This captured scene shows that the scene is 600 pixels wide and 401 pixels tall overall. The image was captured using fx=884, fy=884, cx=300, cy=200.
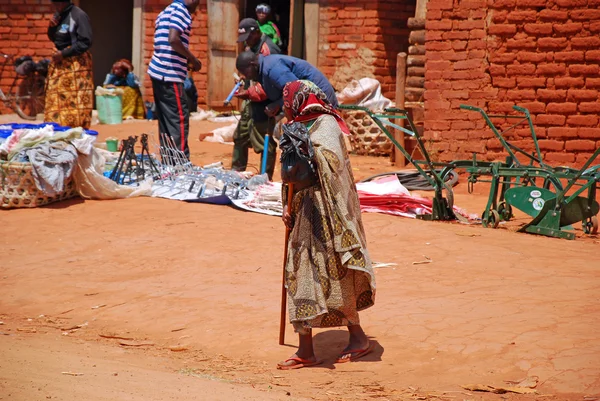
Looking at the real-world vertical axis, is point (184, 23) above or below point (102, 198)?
above

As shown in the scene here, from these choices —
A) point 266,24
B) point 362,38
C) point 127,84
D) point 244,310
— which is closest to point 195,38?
point 127,84

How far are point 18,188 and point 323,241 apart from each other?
4964 mm

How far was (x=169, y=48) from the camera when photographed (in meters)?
10.0

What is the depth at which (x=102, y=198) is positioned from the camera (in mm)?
9102

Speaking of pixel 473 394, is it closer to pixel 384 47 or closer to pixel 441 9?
pixel 441 9

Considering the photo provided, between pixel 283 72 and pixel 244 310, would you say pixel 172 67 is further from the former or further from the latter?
pixel 244 310

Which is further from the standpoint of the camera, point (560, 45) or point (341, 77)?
point (341, 77)

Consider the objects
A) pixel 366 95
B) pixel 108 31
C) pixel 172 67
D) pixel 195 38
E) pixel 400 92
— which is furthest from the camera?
pixel 108 31

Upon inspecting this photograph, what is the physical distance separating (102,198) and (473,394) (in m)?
5.69

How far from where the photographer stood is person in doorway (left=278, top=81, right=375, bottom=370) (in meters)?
4.66

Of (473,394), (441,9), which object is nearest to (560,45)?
(441,9)

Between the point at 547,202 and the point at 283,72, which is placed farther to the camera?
the point at 283,72

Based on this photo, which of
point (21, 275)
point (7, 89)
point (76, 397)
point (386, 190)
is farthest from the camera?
point (7, 89)

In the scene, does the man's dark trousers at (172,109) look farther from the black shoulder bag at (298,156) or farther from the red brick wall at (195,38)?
the red brick wall at (195,38)
